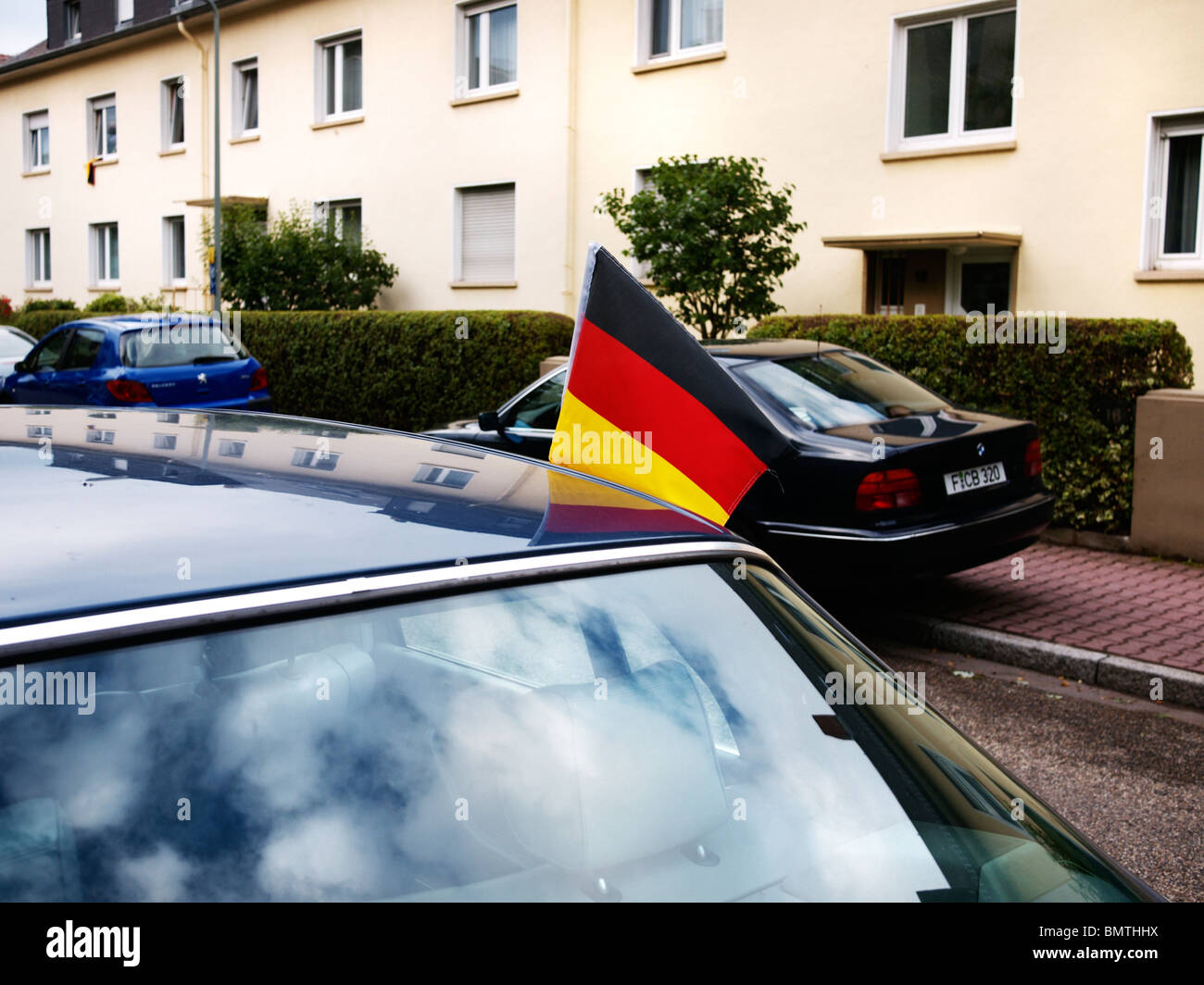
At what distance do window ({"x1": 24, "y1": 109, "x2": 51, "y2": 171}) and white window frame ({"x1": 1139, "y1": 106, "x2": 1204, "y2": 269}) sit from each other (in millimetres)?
29201

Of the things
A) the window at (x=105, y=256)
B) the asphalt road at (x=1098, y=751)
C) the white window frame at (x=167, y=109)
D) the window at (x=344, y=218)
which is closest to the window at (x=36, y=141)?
the window at (x=105, y=256)

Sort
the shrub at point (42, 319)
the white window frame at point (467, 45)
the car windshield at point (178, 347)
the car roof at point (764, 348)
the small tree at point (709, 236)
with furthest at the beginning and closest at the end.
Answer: the shrub at point (42, 319)
the white window frame at point (467, 45)
the car windshield at point (178, 347)
the small tree at point (709, 236)
the car roof at point (764, 348)

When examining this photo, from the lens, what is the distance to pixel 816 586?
22.6 ft

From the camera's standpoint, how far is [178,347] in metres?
13.5

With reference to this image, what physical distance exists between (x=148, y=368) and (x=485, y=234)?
8384mm

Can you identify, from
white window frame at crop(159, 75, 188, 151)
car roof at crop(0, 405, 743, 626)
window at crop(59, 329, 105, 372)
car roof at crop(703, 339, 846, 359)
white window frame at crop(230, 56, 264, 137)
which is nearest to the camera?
car roof at crop(0, 405, 743, 626)

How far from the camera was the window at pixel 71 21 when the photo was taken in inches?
1292

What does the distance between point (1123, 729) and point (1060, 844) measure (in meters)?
4.31

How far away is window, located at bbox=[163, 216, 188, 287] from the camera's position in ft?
91.6

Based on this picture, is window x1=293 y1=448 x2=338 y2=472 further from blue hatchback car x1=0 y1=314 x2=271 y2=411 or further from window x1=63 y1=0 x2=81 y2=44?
window x1=63 y1=0 x2=81 y2=44

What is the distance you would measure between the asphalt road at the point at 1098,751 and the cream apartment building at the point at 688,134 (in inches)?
293

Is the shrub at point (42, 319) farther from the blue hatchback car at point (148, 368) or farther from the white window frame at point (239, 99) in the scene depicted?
the blue hatchback car at point (148, 368)

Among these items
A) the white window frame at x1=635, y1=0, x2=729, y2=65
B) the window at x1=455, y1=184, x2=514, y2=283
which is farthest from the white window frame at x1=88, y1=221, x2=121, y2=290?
the white window frame at x1=635, y1=0, x2=729, y2=65
